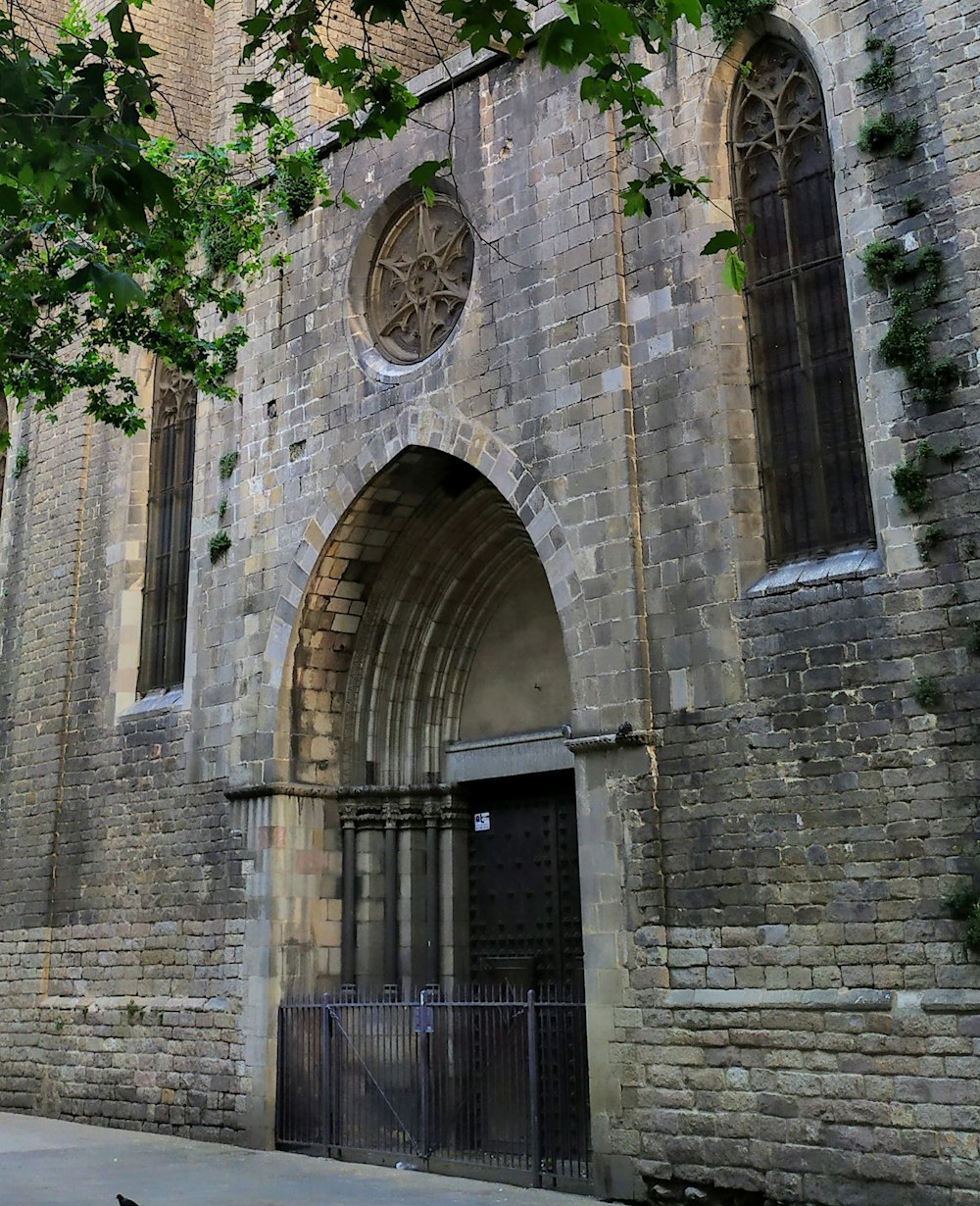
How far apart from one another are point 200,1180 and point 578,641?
4756mm

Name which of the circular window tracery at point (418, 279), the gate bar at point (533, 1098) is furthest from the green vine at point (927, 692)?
the circular window tracery at point (418, 279)

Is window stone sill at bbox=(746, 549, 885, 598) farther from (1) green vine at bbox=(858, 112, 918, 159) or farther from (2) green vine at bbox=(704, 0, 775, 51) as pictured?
(2) green vine at bbox=(704, 0, 775, 51)

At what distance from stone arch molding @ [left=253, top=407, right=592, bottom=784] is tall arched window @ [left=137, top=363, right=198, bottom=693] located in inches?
81.7

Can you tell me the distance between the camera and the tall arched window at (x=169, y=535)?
1444 centimetres

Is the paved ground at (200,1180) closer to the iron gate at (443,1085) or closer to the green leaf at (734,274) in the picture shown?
the iron gate at (443,1085)

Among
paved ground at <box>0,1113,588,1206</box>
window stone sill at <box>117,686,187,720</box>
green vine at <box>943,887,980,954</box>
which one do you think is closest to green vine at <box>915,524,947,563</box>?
green vine at <box>943,887,980,954</box>

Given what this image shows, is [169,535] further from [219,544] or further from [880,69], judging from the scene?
[880,69]

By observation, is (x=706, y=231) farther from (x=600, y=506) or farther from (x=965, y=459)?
(x=965, y=459)

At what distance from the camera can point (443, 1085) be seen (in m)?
10.7

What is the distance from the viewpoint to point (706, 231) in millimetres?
9977

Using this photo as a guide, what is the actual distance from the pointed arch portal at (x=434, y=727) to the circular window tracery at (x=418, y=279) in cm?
125

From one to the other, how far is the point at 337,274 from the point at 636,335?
3810 mm

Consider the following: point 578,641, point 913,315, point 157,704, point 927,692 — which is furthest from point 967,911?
point 157,704

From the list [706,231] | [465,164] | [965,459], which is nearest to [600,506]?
[706,231]
